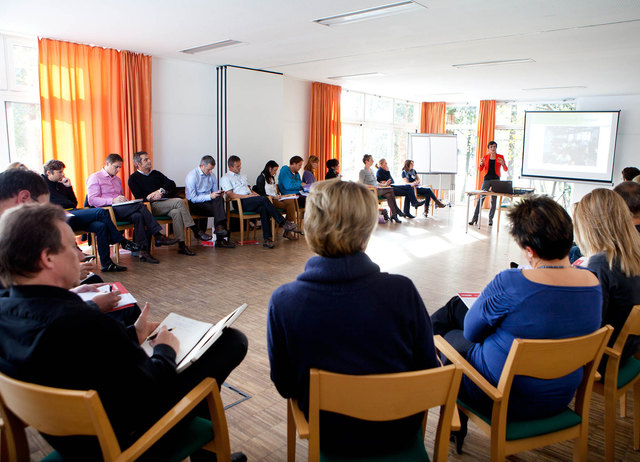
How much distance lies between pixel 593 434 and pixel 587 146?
9396 millimetres

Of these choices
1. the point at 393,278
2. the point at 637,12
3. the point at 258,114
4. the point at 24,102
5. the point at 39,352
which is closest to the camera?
the point at 39,352

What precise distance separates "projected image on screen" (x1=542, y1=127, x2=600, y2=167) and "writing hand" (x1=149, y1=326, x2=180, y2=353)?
1068 centimetres

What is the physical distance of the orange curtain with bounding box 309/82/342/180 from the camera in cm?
924

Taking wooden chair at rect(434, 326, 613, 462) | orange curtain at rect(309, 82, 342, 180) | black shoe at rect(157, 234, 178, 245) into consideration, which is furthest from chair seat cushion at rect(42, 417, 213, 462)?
orange curtain at rect(309, 82, 342, 180)

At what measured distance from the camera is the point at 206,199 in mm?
6352

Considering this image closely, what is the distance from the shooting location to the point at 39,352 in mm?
1188

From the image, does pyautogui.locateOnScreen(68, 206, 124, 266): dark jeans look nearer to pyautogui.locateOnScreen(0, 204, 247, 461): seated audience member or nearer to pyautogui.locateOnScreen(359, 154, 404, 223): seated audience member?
pyautogui.locateOnScreen(0, 204, 247, 461): seated audience member

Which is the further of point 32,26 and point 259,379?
point 32,26

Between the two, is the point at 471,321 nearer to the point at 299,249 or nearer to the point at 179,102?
the point at 299,249

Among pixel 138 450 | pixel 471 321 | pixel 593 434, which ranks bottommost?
pixel 593 434

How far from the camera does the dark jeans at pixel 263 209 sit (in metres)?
6.58

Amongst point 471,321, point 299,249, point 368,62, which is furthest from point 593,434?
point 368,62

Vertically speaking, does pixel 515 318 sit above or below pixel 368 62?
below

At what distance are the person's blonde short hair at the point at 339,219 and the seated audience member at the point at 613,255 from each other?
1.23 metres
